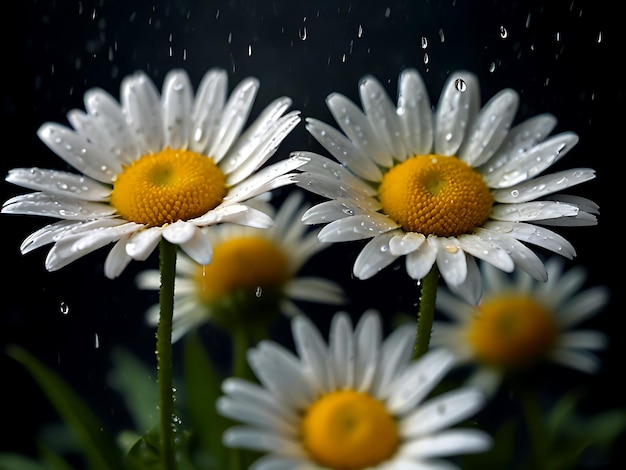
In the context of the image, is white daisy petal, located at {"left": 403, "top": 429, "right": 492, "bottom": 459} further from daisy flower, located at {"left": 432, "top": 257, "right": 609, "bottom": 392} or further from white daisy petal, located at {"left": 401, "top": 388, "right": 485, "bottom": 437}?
daisy flower, located at {"left": 432, "top": 257, "right": 609, "bottom": 392}

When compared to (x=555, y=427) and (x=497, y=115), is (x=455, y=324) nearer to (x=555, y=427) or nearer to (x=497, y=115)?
(x=555, y=427)

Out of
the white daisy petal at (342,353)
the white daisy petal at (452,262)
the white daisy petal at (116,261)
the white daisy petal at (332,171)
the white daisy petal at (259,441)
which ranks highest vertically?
the white daisy petal at (332,171)

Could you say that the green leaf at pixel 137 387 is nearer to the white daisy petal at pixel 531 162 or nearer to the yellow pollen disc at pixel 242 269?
the yellow pollen disc at pixel 242 269

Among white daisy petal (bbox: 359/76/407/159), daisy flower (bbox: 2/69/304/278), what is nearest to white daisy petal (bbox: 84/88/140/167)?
daisy flower (bbox: 2/69/304/278)

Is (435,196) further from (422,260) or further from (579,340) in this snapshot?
(579,340)

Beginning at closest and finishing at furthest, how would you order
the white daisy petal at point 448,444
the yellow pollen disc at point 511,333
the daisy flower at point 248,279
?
the white daisy petal at point 448,444 < the daisy flower at point 248,279 < the yellow pollen disc at point 511,333

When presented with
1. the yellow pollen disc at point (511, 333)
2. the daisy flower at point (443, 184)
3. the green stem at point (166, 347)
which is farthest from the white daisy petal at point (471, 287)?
the yellow pollen disc at point (511, 333)

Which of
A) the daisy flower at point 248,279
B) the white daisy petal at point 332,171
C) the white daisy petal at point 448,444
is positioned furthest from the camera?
A: the daisy flower at point 248,279
